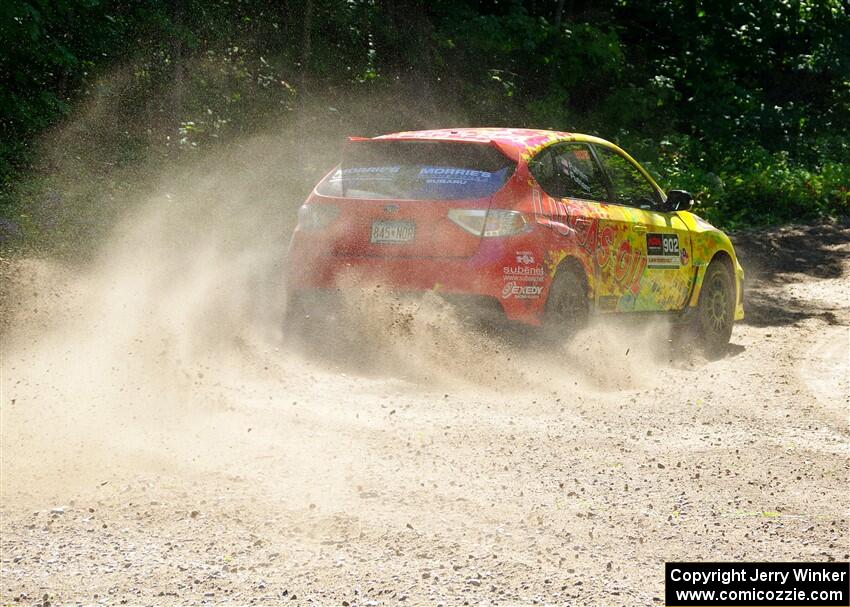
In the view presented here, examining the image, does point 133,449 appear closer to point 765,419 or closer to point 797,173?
point 765,419

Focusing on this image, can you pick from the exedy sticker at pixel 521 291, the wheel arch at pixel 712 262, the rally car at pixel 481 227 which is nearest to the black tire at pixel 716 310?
the wheel arch at pixel 712 262

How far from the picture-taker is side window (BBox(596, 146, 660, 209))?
9500mm

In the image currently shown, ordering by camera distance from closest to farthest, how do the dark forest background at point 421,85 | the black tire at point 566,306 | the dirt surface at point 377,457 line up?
1. the dirt surface at point 377,457
2. the black tire at point 566,306
3. the dark forest background at point 421,85

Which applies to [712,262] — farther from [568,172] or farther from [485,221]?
[485,221]

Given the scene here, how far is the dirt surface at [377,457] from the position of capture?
454cm

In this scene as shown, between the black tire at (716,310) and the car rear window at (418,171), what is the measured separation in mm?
3092

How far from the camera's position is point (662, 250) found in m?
9.83

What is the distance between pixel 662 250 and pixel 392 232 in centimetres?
275

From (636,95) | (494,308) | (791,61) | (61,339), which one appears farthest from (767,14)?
(61,339)

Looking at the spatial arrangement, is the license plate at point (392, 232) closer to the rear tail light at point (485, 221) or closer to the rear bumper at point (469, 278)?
the rear bumper at point (469, 278)

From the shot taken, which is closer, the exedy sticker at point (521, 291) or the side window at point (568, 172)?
the exedy sticker at point (521, 291)

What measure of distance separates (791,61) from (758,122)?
2048 mm

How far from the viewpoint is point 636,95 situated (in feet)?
69.6

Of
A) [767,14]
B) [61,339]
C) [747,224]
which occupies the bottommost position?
[747,224]
